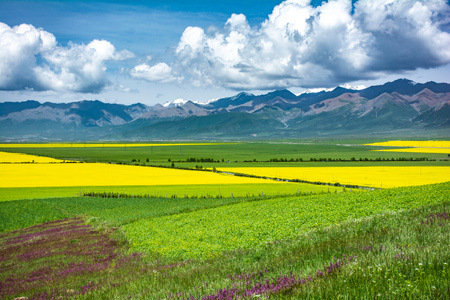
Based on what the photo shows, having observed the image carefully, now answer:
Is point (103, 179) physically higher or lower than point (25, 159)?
lower

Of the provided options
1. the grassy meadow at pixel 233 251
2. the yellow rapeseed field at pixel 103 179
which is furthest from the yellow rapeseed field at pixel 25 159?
the grassy meadow at pixel 233 251

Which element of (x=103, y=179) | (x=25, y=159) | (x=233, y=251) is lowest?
(x=103, y=179)

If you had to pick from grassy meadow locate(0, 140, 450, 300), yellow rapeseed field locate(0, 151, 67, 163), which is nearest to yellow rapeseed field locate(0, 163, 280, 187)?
grassy meadow locate(0, 140, 450, 300)

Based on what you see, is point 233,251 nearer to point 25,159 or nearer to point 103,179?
point 103,179

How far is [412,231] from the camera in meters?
11.4

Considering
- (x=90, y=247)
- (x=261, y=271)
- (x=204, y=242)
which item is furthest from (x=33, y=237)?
(x=261, y=271)

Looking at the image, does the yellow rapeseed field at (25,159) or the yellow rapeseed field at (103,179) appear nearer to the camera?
the yellow rapeseed field at (103,179)

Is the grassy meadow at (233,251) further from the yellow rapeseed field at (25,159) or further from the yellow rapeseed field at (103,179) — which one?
the yellow rapeseed field at (25,159)

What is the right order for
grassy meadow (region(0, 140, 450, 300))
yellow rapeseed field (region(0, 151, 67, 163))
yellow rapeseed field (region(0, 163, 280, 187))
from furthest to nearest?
yellow rapeseed field (region(0, 151, 67, 163)) → yellow rapeseed field (region(0, 163, 280, 187)) → grassy meadow (region(0, 140, 450, 300))

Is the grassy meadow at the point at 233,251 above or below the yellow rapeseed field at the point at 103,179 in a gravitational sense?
above

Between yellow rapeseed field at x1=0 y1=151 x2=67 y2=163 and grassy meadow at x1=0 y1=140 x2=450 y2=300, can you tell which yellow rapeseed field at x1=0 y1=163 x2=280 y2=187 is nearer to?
grassy meadow at x1=0 y1=140 x2=450 y2=300

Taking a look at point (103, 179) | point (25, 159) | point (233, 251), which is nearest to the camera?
point (233, 251)

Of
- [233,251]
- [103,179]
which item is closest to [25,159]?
[103,179]

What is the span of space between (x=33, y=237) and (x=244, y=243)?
18823 millimetres
